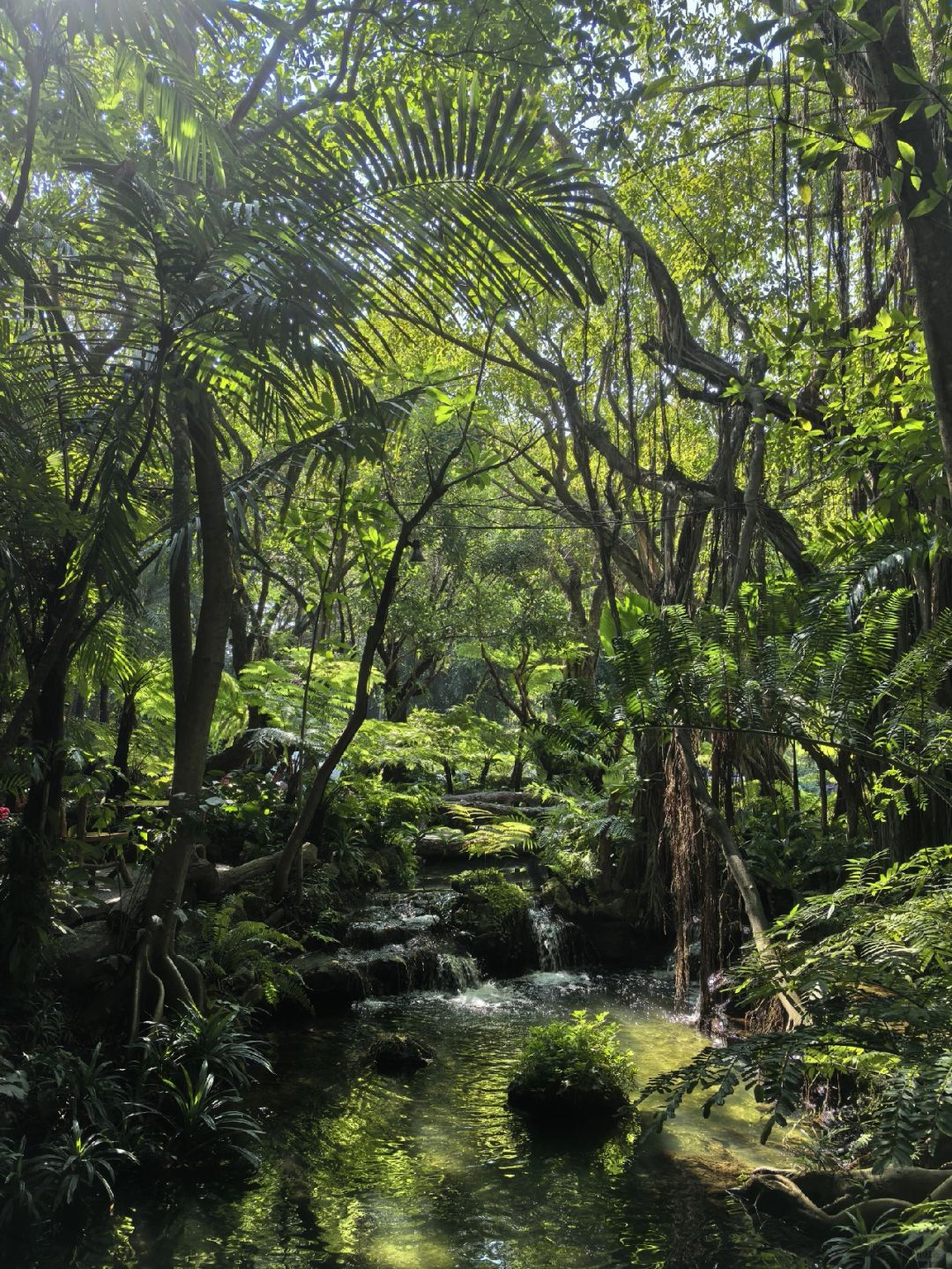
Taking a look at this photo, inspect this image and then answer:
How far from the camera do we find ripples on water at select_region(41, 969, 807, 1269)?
378cm

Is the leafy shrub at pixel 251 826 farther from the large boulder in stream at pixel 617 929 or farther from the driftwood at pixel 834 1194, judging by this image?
the driftwood at pixel 834 1194

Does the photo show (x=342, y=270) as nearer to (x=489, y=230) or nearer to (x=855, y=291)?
(x=489, y=230)

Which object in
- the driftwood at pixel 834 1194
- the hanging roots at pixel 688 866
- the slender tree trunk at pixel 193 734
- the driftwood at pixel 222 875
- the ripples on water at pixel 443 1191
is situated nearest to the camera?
the driftwood at pixel 834 1194

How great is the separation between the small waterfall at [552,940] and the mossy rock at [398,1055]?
289 centimetres

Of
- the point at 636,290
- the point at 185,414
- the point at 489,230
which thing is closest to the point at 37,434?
the point at 185,414

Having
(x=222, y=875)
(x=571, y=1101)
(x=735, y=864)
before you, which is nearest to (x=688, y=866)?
(x=735, y=864)

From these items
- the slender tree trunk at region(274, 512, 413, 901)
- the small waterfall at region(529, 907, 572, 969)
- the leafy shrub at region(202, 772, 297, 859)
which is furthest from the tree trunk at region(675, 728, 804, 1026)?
the leafy shrub at region(202, 772, 297, 859)

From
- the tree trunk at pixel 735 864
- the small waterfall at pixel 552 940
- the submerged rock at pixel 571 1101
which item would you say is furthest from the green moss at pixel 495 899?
the submerged rock at pixel 571 1101

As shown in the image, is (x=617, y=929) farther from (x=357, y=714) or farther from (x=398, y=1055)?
(x=357, y=714)

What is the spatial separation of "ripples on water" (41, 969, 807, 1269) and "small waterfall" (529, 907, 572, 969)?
2.54 m

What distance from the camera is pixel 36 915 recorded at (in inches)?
→ 184

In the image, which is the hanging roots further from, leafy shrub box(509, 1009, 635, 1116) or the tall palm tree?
the tall palm tree

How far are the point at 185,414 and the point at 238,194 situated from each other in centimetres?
99

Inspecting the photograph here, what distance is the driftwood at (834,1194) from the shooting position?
3363 millimetres
